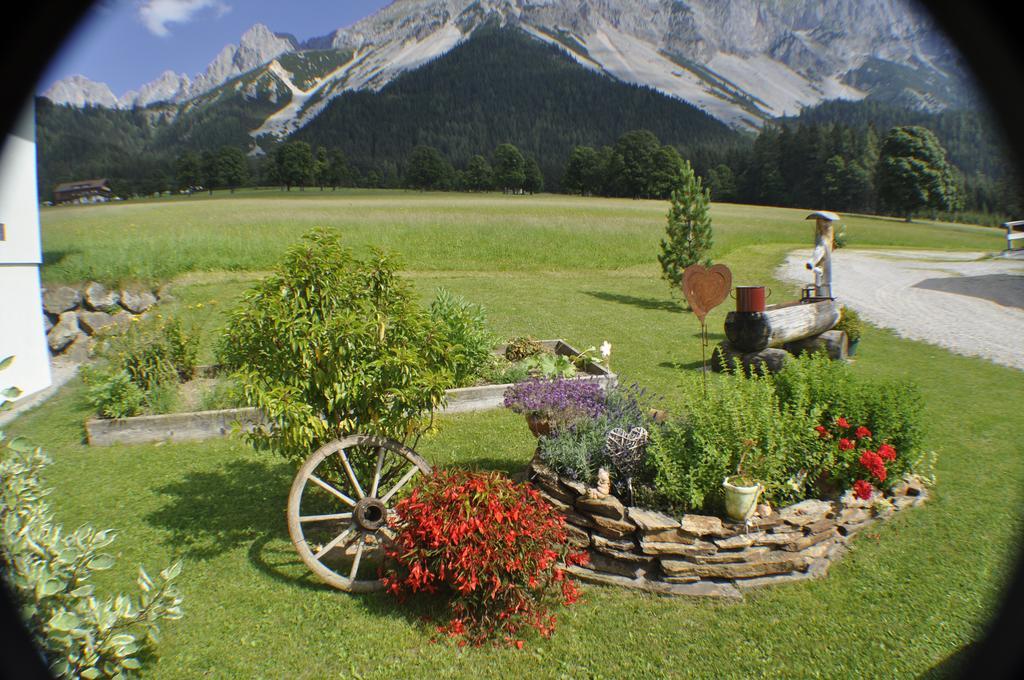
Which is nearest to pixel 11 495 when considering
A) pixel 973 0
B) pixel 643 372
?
pixel 973 0

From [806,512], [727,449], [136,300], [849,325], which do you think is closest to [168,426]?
[727,449]

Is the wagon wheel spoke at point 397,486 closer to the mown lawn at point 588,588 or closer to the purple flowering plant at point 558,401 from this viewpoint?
the mown lawn at point 588,588

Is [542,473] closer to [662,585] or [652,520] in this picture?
[652,520]

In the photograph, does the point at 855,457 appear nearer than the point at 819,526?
No

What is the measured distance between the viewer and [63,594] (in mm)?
3371

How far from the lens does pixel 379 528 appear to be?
4.87 m

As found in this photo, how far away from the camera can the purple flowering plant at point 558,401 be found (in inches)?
227

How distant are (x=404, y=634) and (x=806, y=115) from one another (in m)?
228

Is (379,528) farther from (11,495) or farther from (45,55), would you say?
(45,55)

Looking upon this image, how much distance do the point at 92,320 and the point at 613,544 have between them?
17653mm

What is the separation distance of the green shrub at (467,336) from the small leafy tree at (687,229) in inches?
480

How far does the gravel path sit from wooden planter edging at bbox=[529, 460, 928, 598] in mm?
11007

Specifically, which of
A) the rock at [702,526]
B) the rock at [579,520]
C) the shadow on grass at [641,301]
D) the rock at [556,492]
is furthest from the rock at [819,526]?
the shadow on grass at [641,301]

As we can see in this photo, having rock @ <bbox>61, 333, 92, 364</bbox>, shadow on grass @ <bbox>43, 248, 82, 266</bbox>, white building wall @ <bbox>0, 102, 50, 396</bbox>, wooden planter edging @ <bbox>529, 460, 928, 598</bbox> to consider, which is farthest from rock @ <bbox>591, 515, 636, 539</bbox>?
shadow on grass @ <bbox>43, 248, 82, 266</bbox>
